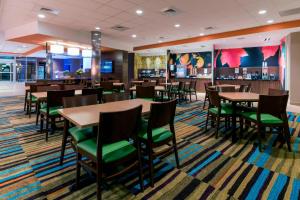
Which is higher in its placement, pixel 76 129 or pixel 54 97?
pixel 54 97

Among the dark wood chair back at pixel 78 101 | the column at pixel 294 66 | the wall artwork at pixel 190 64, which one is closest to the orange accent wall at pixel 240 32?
the column at pixel 294 66

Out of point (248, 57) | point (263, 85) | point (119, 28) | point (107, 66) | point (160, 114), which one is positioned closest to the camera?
point (160, 114)

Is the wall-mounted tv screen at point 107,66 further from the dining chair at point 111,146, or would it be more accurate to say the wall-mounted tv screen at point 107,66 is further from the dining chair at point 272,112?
the dining chair at point 111,146

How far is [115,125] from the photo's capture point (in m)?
1.59

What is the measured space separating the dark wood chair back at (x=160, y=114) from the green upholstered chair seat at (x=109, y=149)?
0.33 metres

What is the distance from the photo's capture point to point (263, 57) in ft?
32.3

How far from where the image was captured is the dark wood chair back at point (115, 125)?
1.53 m

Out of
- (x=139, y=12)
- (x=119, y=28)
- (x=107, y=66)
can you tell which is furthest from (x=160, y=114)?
(x=107, y=66)

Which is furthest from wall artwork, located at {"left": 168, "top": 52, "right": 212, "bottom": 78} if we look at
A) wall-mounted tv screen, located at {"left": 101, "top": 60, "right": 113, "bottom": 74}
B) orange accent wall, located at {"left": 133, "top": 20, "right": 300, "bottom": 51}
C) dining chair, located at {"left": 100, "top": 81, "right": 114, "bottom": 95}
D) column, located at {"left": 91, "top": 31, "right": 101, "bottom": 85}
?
dining chair, located at {"left": 100, "top": 81, "right": 114, "bottom": 95}

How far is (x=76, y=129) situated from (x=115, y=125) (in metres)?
0.95

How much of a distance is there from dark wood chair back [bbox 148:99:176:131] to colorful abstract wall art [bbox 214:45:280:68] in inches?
386

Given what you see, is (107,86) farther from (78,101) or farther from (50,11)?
(78,101)

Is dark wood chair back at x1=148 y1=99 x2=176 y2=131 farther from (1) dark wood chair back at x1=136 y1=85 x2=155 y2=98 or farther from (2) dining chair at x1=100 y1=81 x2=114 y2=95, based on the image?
(2) dining chair at x1=100 y1=81 x2=114 y2=95

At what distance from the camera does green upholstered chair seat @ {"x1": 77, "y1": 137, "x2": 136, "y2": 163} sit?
169 centimetres
